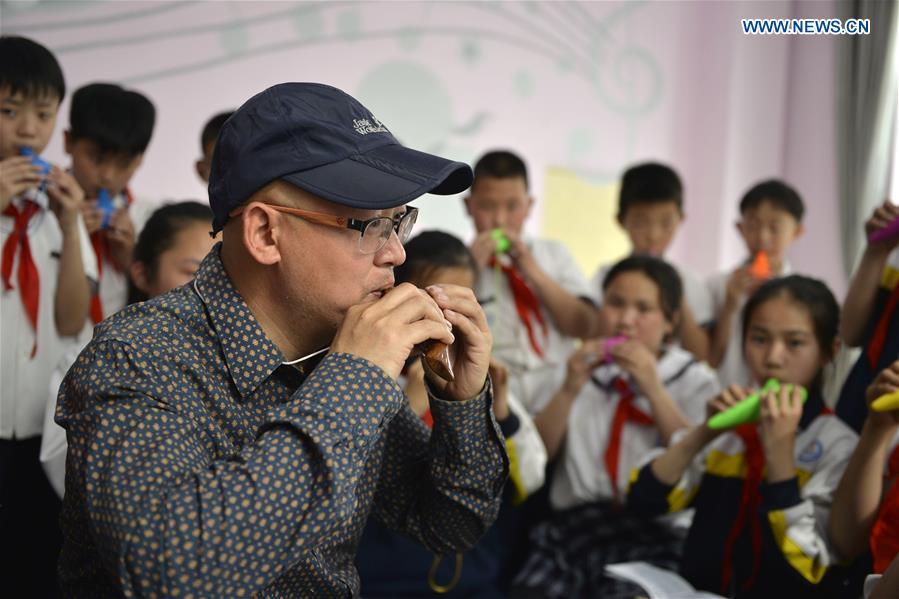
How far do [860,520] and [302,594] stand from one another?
1203 mm

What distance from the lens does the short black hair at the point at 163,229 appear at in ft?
7.46

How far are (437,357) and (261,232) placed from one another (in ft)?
1.02

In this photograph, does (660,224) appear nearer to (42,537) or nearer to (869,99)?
(869,99)

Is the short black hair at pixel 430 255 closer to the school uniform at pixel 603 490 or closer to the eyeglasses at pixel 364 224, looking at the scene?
the school uniform at pixel 603 490

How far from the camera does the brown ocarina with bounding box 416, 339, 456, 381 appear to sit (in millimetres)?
1316

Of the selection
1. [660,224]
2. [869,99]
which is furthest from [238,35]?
[869,99]

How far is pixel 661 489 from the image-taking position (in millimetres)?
2369

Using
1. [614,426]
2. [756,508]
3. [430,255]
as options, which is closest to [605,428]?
[614,426]

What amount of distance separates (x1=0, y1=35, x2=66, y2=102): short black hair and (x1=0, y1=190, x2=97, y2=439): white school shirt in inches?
10.8

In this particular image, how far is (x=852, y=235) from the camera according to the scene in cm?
498

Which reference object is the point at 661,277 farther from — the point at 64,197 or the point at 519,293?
the point at 64,197

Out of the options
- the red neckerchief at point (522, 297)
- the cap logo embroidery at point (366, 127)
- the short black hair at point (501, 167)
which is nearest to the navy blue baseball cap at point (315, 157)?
the cap logo embroidery at point (366, 127)

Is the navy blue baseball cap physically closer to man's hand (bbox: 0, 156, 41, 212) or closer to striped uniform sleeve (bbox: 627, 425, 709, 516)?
man's hand (bbox: 0, 156, 41, 212)

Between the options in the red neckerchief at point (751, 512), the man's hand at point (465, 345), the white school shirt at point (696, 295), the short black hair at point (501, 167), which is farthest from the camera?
the white school shirt at point (696, 295)
